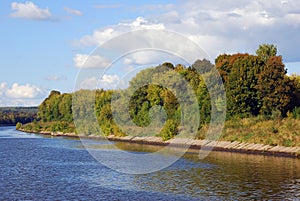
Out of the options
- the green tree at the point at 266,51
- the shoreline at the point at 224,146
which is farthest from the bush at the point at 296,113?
the green tree at the point at 266,51

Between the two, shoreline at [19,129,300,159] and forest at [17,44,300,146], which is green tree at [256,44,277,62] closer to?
forest at [17,44,300,146]

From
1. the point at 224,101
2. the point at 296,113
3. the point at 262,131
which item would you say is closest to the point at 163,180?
the point at 262,131

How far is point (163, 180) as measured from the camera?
49406 mm

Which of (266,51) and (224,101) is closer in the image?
(224,101)

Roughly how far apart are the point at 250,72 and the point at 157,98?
24.8 meters

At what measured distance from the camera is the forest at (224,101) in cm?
8175

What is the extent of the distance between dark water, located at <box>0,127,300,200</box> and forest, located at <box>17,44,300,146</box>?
15238 millimetres

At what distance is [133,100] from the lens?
111125 millimetres

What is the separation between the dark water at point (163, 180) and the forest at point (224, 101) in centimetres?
1524

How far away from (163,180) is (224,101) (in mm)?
43818

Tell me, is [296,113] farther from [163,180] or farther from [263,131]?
[163,180]

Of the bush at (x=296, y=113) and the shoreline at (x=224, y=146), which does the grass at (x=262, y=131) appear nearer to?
the bush at (x=296, y=113)

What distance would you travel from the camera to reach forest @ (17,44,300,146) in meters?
81.8

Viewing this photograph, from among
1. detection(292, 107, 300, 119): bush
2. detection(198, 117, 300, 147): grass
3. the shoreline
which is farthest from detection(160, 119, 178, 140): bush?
detection(292, 107, 300, 119): bush
